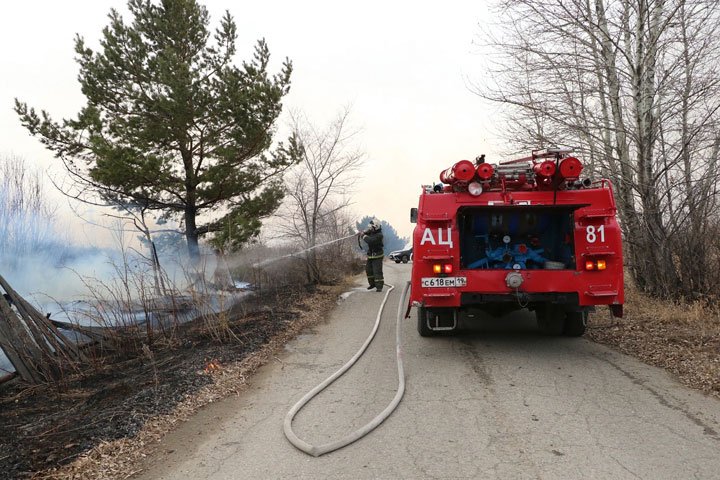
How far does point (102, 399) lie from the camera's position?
5.00 metres

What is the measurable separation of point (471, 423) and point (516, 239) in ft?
11.1

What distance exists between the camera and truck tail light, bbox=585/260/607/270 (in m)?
5.77

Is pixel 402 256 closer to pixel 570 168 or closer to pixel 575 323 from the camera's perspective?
pixel 575 323

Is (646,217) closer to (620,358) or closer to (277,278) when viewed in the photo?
(620,358)

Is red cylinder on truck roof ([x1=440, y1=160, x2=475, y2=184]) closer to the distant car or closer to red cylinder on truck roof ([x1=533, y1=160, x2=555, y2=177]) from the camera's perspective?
red cylinder on truck roof ([x1=533, y1=160, x2=555, y2=177])

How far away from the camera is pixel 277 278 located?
14109 millimetres

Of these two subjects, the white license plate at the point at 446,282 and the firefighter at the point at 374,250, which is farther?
the firefighter at the point at 374,250

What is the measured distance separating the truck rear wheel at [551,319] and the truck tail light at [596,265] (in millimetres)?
1179

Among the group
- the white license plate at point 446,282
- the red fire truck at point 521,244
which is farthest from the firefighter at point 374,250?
the white license plate at point 446,282

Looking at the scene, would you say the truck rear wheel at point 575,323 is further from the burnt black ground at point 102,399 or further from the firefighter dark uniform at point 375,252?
the firefighter dark uniform at point 375,252

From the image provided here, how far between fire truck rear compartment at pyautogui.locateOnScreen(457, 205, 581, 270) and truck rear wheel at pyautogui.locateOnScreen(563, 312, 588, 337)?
3.24 ft

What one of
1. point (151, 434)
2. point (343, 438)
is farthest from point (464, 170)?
point (151, 434)

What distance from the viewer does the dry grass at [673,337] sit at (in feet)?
16.8

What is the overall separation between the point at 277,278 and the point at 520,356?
929cm
